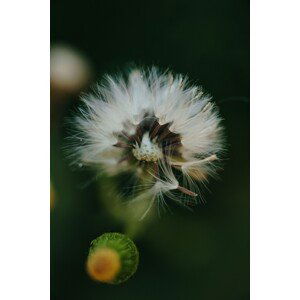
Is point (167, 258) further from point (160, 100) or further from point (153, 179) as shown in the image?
point (160, 100)

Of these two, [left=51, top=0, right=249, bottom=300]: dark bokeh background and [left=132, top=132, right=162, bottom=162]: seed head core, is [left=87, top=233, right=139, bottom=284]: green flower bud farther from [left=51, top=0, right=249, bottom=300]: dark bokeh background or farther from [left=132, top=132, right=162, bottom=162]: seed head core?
[left=132, top=132, right=162, bottom=162]: seed head core

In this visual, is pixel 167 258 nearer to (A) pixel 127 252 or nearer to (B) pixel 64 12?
(A) pixel 127 252

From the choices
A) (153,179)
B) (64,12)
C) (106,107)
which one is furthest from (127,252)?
(64,12)

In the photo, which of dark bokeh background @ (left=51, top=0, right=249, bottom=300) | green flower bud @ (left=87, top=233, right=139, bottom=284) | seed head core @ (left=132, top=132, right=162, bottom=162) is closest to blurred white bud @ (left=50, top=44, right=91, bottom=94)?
dark bokeh background @ (left=51, top=0, right=249, bottom=300)

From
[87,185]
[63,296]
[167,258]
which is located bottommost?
[63,296]

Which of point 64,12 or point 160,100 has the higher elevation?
point 64,12

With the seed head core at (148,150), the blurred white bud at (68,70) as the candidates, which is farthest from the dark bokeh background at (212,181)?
the seed head core at (148,150)
